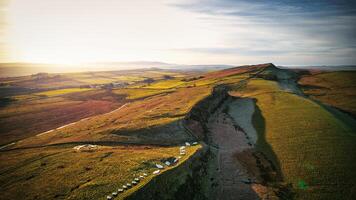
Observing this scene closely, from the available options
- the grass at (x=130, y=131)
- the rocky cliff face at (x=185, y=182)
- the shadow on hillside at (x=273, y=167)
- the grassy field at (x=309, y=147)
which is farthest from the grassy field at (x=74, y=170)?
the grassy field at (x=309, y=147)

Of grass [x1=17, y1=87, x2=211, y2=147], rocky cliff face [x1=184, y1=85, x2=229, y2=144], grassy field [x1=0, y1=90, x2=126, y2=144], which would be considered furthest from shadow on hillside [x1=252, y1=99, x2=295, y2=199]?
grassy field [x1=0, y1=90, x2=126, y2=144]

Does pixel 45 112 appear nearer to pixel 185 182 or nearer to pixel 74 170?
pixel 74 170

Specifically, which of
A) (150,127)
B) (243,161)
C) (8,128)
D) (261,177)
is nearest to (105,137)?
(150,127)

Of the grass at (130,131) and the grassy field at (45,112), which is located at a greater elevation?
the grass at (130,131)

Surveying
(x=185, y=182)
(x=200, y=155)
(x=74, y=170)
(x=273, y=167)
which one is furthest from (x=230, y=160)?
(x=74, y=170)

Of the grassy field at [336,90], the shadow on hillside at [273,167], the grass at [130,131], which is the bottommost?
the shadow on hillside at [273,167]

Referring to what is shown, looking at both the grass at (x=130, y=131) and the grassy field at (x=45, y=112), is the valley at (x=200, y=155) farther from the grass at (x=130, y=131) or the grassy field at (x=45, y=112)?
the grassy field at (x=45, y=112)

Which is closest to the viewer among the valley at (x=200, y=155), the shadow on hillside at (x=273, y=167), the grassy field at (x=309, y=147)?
the valley at (x=200, y=155)
